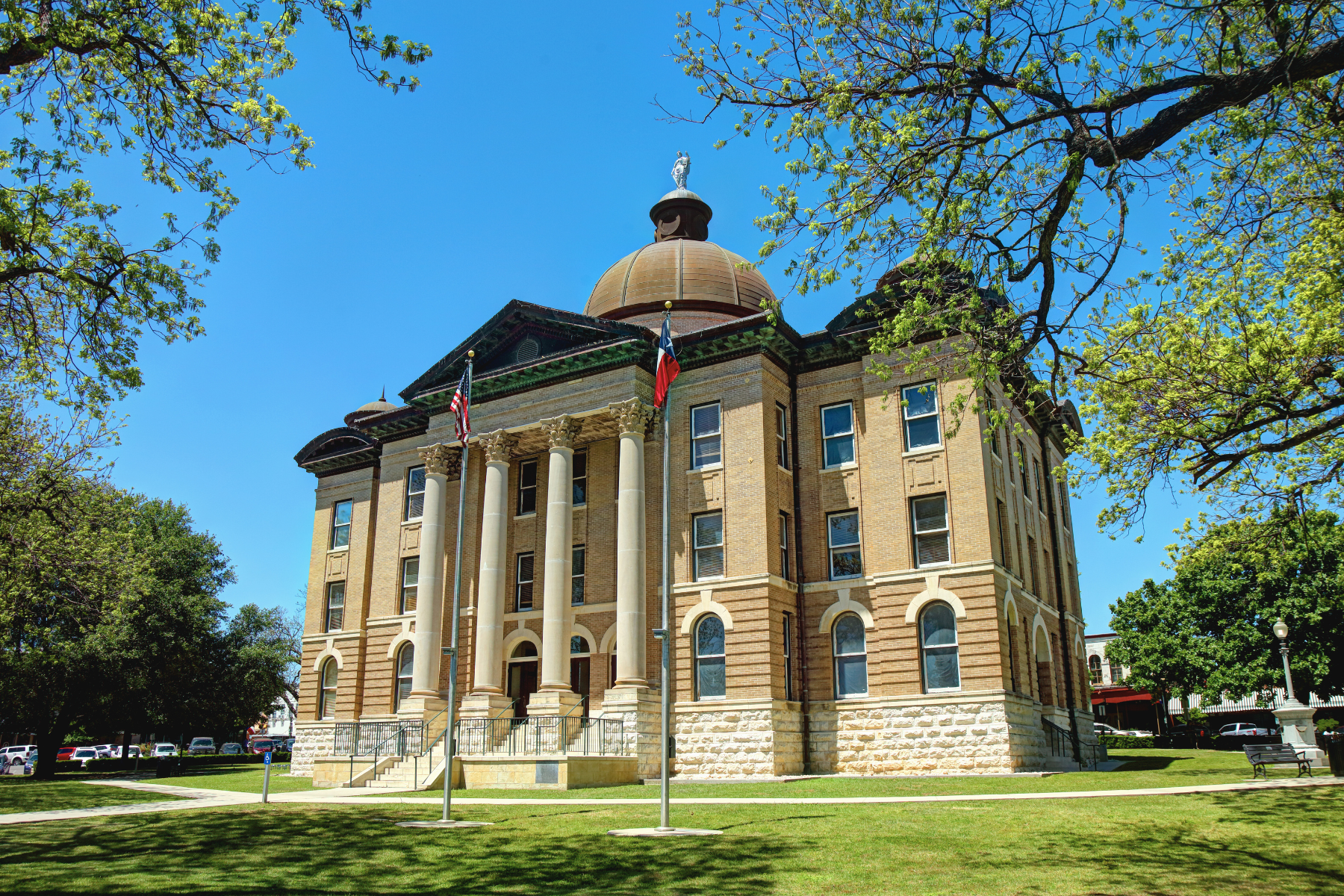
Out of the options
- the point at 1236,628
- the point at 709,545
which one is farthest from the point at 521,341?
the point at 1236,628

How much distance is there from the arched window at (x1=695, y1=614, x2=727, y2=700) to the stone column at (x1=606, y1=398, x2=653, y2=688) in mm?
1477

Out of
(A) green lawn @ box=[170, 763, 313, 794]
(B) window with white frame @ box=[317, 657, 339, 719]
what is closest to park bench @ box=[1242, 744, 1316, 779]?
(A) green lawn @ box=[170, 763, 313, 794]

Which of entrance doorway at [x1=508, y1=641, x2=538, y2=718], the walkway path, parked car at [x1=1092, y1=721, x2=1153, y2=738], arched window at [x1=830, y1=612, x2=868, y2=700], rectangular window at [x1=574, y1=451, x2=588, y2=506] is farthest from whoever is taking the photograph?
parked car at [x1=1092, y1=721, x2=1153, y2=738]

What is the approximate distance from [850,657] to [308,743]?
70.1 ft

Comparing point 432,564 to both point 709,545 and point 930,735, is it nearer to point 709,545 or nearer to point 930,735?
point 709,545

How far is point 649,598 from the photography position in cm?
2806

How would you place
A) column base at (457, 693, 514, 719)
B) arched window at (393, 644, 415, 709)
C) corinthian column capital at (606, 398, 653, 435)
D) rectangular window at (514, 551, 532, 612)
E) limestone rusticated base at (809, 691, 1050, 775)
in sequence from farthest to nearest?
arched window at (393, 644, 415, 709), rectangular window at (514, 551, 532, 612), corinthian column capital at (606, 398, 653, 435), column base at (457, 693, 514, 719), limestone rusticated base at (809, 691, 1050, 775)

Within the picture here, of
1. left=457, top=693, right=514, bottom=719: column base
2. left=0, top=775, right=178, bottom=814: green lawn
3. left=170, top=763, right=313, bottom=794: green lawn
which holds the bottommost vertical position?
left=170, top=763, right=313, bottom=794: green lawn

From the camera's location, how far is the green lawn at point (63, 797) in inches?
878

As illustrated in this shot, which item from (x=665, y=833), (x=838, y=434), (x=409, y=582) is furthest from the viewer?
(x=409, y=582)

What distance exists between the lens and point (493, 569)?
29.9m

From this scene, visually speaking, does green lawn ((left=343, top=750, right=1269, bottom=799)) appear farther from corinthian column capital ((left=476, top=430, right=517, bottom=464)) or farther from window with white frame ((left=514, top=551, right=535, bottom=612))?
corinthian column capital ((left=476, top=430, right=517, bottom=464))

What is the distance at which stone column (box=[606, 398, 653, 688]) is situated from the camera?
26.8 m

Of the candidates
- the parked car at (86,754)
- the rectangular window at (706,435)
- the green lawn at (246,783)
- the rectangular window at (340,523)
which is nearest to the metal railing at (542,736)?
the green lawn at (246,783)
